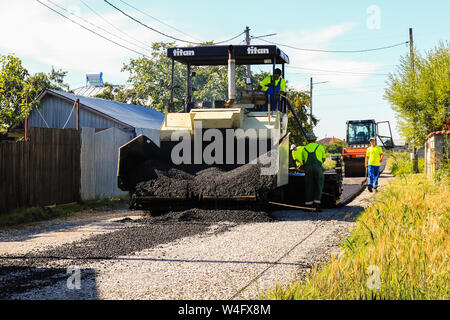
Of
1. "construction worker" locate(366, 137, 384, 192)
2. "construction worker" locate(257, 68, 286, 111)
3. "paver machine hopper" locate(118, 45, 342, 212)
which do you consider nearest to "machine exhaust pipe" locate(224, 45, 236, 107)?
"paver machine hopper" locate(118, 45, 342, 212)

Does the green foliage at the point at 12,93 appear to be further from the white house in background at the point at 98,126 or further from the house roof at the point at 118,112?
the house roof at the point at 118,112

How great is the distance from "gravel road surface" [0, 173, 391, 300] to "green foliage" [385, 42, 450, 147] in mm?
15667

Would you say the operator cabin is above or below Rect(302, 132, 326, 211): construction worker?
above

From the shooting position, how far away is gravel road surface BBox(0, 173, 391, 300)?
4.86 meters

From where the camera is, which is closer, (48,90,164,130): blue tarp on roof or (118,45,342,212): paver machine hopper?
(118,45,342,212): paver machine hopper

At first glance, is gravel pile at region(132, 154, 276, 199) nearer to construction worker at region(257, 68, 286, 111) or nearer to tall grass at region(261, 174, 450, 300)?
construction worker at region(257, 68, 286, 111)

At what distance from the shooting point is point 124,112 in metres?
23.9

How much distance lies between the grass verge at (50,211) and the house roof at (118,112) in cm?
731

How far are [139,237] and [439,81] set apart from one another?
19634 millimetres

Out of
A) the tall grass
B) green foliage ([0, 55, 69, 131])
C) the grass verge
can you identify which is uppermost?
green foliage ([0, 55, 69, 131])

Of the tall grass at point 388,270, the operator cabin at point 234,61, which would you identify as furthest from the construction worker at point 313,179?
the tall grass at point 388,270

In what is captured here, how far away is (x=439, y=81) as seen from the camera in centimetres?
2328
